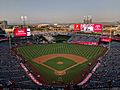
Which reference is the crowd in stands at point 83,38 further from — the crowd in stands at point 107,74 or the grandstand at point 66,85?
the crowd in stands at point 107,74

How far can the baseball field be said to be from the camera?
4371 centimetres

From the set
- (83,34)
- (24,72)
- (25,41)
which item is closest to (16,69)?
(24,72)

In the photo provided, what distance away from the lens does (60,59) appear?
5750 centimetres

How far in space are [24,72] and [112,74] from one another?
19322mm

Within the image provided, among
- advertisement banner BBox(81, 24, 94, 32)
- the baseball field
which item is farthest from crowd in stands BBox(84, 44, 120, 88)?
advertisement banner BBox(81, 24, 94, 32)

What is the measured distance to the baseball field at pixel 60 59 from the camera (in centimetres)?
4371

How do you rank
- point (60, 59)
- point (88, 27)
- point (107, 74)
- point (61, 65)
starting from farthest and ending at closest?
point (88, 27), point (60, 59), point (61, 65), point (107, 74)

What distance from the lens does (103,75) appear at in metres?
38.6

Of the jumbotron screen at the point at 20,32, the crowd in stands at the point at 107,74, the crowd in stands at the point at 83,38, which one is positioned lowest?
the crowd in stands at the point at 107,74

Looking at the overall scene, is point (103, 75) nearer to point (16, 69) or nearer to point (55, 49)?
point (16, 69)

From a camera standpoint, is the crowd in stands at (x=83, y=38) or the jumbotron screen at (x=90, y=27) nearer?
the jumbotron screen at (x=90, y=27)

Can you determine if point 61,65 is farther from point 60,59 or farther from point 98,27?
point 98,27

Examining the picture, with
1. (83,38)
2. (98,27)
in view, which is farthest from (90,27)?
(83,38)

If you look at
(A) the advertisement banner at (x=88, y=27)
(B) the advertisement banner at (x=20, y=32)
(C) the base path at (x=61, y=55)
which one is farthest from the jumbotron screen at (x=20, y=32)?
(A) the advertisement banner at (x=88, y=27)
